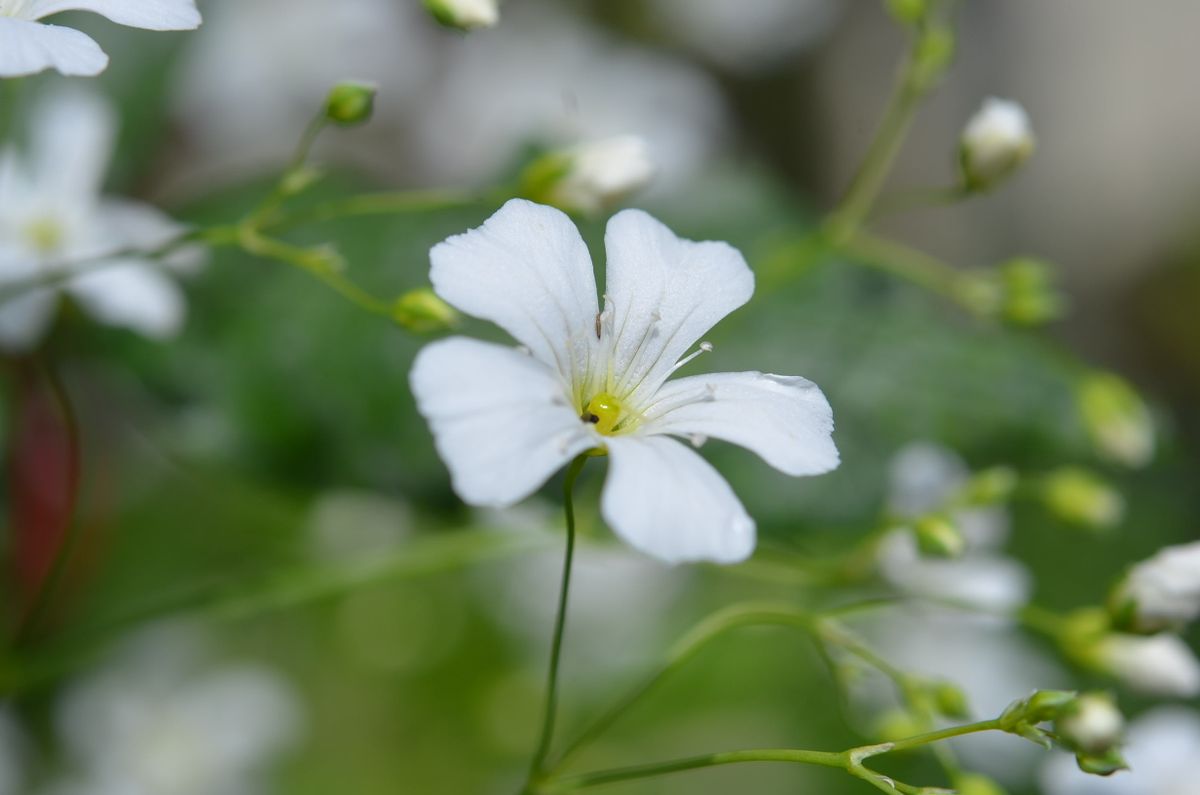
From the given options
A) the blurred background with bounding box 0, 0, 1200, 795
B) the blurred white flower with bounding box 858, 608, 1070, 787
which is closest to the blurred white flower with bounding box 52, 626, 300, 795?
the blurred background with bounding box 0, 0, 1200, 795

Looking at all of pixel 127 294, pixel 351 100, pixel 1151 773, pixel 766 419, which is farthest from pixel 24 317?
pixel 1151 773

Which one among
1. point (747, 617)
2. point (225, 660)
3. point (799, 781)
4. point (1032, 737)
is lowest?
point (225, 660)

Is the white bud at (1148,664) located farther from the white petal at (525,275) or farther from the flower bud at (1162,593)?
the white petal at (525,275)

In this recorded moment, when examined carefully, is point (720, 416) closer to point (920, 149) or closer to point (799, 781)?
point (799, 781)

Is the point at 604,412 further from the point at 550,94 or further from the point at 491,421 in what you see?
the point at 550,94

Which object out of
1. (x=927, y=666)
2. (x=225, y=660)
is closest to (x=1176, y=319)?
(x=927, y=666)

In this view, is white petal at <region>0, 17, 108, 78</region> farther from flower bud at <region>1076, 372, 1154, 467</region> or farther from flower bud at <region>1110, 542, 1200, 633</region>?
flower bud at <region>1076, 372, 1154, 467</region>

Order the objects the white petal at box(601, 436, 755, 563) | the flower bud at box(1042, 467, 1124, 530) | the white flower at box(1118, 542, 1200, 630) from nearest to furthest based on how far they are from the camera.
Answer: the white petal at box(601, 436, 755, 563) → the white flower at box(1118, 542, 1200, 630) → the flower bud at box(1042, 467, 1124, 530)
